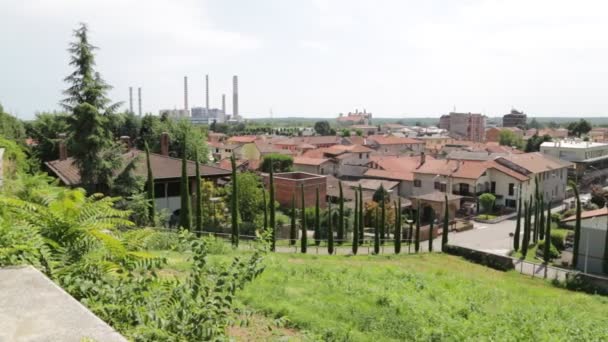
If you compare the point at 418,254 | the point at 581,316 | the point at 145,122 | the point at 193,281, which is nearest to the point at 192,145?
the point at 145,122

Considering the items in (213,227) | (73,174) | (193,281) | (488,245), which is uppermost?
(193,281)

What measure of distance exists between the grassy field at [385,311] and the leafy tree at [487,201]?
34.1 meters

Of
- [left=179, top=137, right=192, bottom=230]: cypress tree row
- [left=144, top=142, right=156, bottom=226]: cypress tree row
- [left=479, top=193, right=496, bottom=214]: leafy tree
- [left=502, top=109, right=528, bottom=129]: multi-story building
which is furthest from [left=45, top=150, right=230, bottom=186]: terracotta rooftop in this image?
[left=502, top=109, right=528, bottom=129]: multi-story building

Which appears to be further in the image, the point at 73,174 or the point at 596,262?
the point at 596,262

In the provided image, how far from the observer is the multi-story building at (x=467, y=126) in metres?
160

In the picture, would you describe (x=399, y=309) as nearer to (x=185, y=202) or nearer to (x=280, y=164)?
(x=185, y=202)

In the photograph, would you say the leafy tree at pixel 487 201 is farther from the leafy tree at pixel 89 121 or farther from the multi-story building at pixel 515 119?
the multi-story building at pixel 515 119

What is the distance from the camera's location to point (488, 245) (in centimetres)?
3638

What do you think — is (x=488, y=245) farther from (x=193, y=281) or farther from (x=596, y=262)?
(x=193, y=281)

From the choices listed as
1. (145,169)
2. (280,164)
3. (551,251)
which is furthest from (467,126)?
(145,169)

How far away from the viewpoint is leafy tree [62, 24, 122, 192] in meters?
22.2

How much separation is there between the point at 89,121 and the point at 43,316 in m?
22.0

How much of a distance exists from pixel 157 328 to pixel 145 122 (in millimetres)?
52658

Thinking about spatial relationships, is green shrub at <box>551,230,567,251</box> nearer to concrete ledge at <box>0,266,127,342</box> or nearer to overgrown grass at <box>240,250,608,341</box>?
overgrown grass at <box>240,250,608,341</box>
